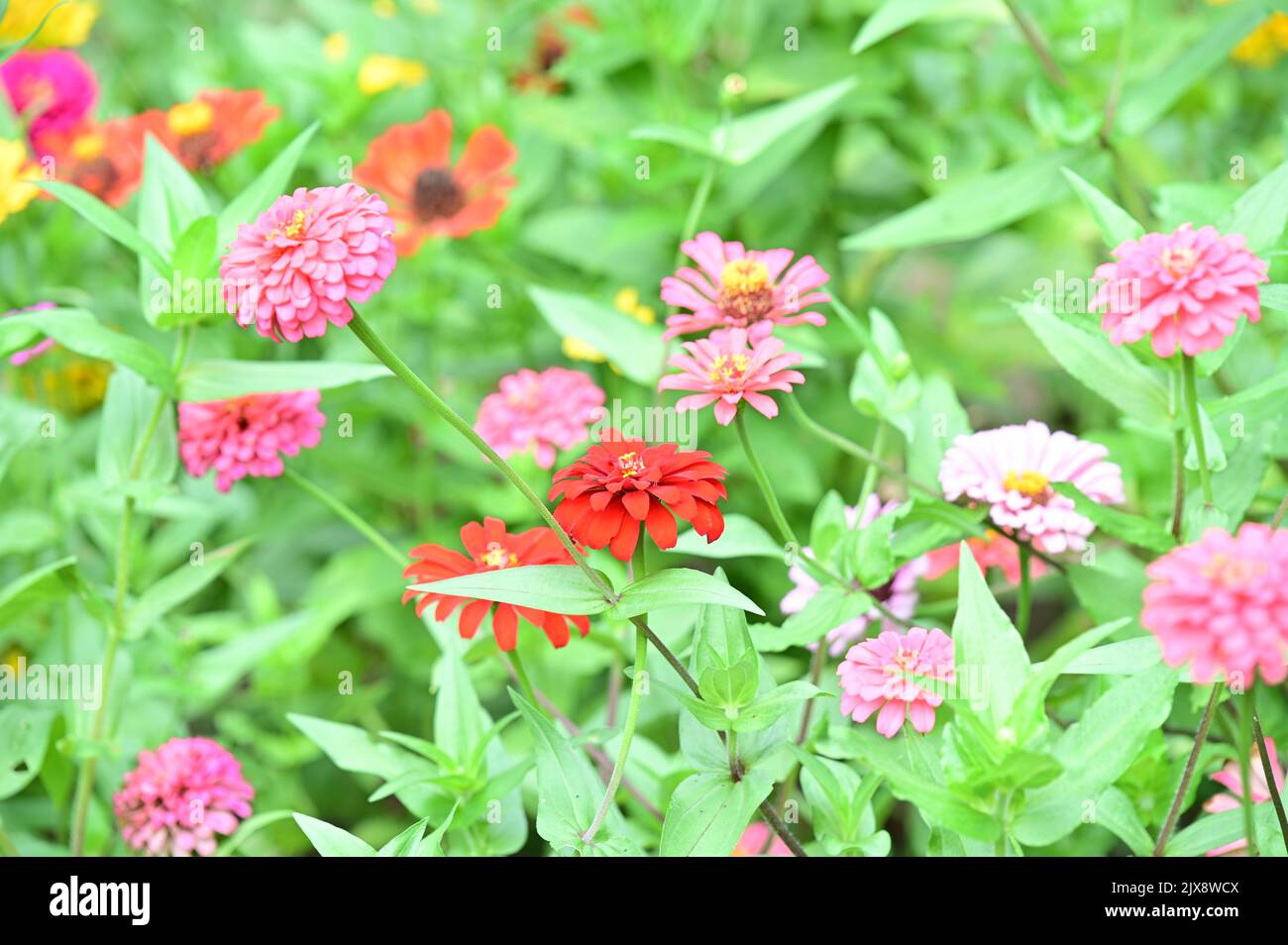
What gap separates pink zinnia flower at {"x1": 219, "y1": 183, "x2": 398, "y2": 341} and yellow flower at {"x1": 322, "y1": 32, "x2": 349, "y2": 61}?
0.92 metres

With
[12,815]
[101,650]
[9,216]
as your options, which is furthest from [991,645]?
[9,216]

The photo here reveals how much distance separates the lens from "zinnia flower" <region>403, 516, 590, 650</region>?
0.67 m

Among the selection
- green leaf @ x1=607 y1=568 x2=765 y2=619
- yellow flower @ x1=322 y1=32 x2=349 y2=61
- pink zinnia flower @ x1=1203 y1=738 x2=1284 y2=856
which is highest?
yellow flower @ x1=322 y1=32 x2=349 y2=61

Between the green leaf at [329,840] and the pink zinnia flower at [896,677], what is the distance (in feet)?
0.83

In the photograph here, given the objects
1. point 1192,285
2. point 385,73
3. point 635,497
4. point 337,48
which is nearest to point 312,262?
point 635,497

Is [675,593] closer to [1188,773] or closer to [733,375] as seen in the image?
[733,375]

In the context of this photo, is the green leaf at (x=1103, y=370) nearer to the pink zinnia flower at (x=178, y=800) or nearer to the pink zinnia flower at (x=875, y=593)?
the pink zinnia flower at (x=875, y=593)

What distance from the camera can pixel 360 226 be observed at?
1.92 ft

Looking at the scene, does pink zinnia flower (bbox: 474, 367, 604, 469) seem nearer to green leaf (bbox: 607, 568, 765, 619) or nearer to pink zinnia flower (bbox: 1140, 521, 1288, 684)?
green leaf (bbox: 607, 568, 765, 619)

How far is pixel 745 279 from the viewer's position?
72cm

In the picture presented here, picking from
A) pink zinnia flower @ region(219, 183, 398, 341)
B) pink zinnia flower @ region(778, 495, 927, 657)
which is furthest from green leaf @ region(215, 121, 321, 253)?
pink zinnia flower @ region(778, 495, 927, 657)

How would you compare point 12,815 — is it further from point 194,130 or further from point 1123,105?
point 1123,105

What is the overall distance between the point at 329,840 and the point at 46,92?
101cm
